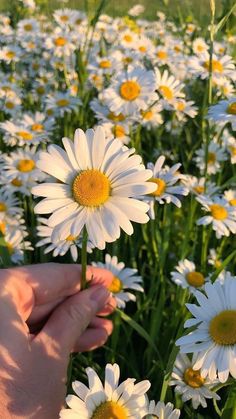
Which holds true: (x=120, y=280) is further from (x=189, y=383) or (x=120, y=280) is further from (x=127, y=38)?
(x=127, y=38)

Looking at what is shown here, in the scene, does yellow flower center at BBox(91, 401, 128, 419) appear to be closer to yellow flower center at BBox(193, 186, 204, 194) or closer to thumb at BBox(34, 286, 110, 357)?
thumb at BBox(34, 286, 110, 357)

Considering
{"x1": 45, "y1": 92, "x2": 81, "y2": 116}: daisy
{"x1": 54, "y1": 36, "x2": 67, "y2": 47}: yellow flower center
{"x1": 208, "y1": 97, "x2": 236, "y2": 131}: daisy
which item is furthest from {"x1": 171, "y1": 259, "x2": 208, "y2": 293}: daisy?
{"x1": 54, "y1": 36, "x2": 67, "y2": 47}: yellow flower center

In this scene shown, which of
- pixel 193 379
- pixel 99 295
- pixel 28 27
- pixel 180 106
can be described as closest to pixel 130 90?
pixel 180 106

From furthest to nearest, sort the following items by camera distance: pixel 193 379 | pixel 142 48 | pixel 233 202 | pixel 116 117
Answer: pixel 142 48, pixel 116 117, pixel 233 202, pixel 193 379

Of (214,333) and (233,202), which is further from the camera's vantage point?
(233,202)

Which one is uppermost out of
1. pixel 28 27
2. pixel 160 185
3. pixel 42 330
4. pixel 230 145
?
pixel 28 27

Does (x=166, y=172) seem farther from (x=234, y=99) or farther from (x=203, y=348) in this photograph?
(x=203, y=348)

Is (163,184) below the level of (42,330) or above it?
above
